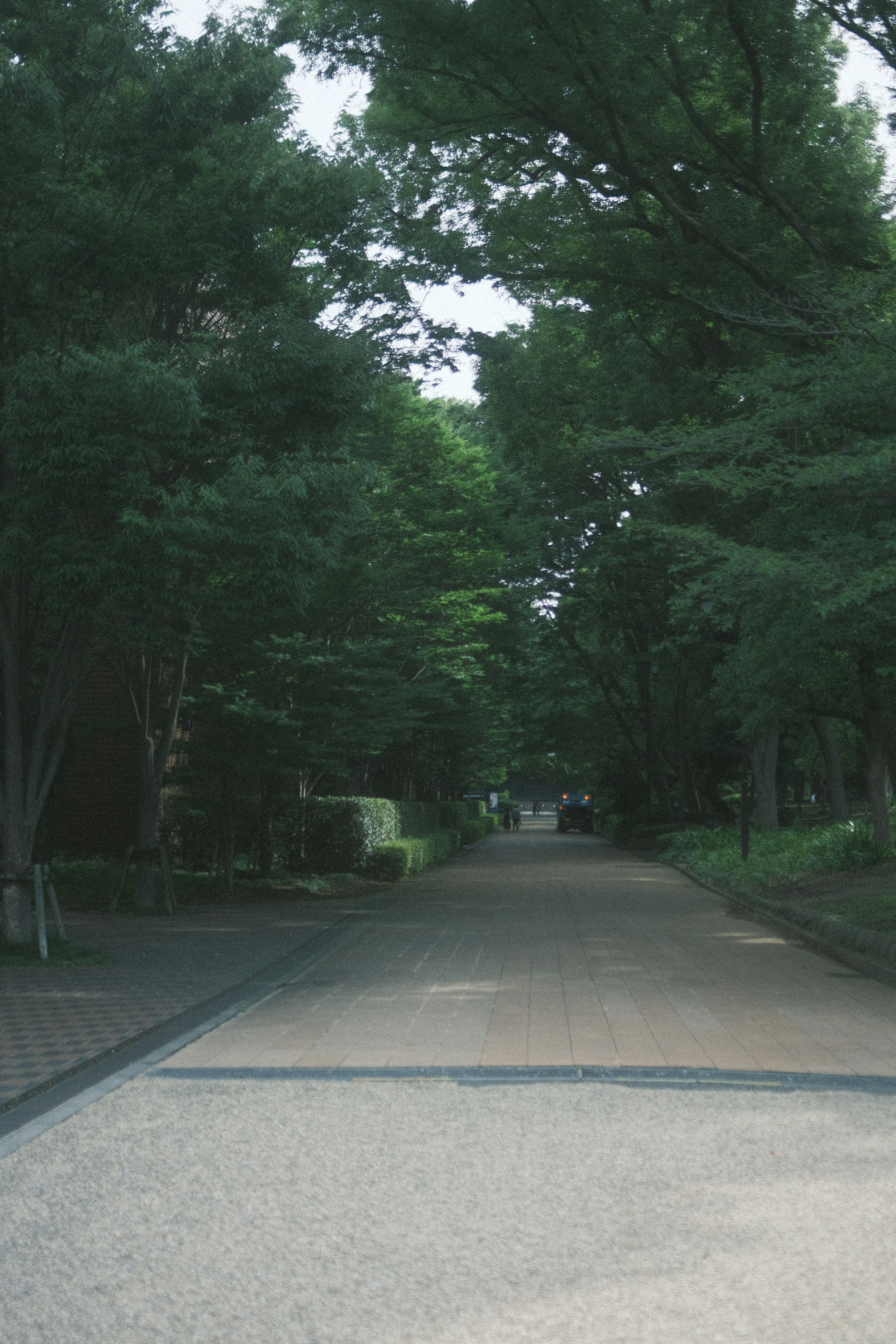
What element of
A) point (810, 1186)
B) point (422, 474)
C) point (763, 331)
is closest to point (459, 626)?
point (422, 474)

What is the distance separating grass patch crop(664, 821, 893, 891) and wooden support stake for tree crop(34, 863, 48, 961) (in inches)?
470

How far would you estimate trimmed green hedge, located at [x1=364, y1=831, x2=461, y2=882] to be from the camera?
2564 centimetres

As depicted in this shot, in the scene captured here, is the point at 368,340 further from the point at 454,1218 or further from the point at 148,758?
the point at 454,1218

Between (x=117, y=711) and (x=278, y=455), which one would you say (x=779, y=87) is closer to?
(x=278, y=455)

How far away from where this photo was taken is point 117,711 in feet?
72.0

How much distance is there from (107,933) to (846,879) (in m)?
10.2

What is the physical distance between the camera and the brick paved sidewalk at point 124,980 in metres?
8.08

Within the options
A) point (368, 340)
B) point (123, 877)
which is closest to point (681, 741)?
point (123, 877)

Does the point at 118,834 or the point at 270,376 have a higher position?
the point at 270,376

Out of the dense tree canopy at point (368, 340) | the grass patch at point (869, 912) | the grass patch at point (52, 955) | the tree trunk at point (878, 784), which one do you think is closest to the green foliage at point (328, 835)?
the dense tree canopy at point (368, 340)

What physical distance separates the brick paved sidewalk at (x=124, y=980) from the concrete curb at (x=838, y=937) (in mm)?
5331

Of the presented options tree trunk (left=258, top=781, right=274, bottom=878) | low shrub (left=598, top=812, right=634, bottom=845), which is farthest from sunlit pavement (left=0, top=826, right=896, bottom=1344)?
low shrub (left=598, top=812, right=634, bottom=845)

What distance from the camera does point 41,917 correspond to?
12.1 meters

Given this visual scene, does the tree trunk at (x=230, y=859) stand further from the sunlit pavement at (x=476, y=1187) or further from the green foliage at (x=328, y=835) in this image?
the sunlit pavement at (x=476, y=1187)
